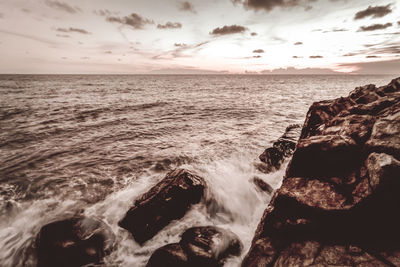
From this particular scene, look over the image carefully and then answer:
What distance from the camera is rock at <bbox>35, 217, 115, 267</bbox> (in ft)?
14.7

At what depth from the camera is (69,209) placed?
6.51 metres

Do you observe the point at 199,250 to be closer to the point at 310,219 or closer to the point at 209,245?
the point at 209,245

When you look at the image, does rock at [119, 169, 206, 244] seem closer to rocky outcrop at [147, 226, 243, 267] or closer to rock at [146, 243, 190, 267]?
rocky outcrop at [147, 226, 243, 267]

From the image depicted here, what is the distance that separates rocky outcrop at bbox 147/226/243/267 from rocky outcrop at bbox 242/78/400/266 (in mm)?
Result: 744

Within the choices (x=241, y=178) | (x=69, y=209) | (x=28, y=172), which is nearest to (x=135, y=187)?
(x=69, y=209)

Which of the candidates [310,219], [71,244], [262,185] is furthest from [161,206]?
[262,185]

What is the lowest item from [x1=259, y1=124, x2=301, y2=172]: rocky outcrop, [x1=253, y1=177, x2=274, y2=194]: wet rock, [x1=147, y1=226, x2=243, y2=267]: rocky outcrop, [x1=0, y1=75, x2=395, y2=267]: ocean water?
[x1=253, y1=177, x2=274, y2=194]: wet rock

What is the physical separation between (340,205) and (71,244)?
19.8ft

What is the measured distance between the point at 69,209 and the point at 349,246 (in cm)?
777

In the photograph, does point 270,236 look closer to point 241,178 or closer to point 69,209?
point 241,178

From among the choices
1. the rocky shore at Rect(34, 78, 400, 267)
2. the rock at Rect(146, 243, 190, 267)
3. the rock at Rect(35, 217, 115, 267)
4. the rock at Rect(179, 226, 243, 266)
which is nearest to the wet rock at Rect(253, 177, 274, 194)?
the rocky shore at Rect(34, 78, 400, 267)

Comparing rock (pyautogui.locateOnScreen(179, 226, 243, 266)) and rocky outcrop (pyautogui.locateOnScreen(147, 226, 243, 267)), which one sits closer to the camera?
rocky outcrop (pyautogui.locateOnScreen(147, 226, 243, 267))

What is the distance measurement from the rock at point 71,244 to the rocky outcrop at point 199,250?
1.58 m

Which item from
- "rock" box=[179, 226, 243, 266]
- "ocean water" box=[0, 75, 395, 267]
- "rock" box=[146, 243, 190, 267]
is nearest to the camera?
"rock" box=[146, 243, 190, 267]
